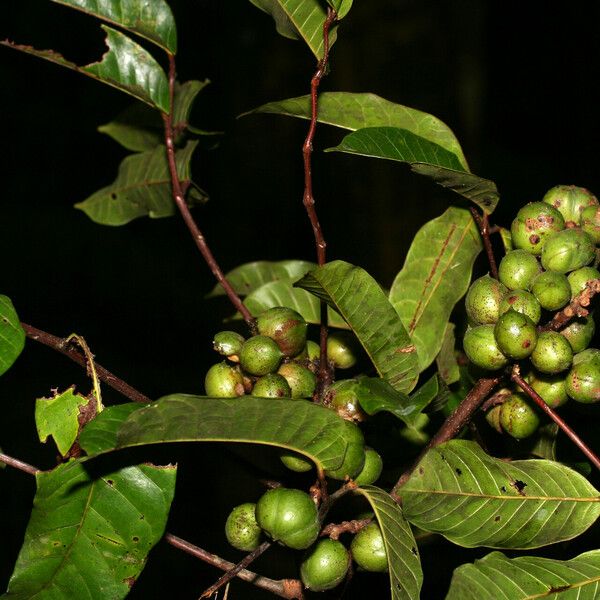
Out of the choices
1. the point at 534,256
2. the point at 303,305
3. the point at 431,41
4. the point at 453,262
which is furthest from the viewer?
the point at 431,41

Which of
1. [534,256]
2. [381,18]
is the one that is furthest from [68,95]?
[534,256]

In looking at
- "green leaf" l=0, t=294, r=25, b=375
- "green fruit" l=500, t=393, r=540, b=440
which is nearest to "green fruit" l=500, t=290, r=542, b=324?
"green fruit" l=500, t=393, r=540, b=440

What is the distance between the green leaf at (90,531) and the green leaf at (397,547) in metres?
0.22

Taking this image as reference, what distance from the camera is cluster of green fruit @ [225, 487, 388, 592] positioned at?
830mm

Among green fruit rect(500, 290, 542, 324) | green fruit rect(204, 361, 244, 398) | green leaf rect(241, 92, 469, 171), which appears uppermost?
green leaf rect(241, 92, 469, 171)

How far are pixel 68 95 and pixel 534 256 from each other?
9.24ft

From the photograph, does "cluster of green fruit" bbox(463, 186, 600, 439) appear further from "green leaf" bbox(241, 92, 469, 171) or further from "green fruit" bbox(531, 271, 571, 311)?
"green leaf" bbox(241, 92, 469, 171)

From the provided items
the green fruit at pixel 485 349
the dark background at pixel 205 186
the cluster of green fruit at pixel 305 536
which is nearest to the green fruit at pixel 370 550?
the cluster of green fruit at pixel 305 536

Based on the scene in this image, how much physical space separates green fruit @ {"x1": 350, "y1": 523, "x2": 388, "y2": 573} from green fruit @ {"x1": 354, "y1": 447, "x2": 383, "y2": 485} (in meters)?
0.05

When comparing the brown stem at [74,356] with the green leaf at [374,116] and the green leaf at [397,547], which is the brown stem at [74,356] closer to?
the green leaf at [397,547]

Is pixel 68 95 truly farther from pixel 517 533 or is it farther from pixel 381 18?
pixel 517 533

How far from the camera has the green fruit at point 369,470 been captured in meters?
0.92

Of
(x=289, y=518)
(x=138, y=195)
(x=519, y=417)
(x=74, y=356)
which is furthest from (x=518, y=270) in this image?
(x=138, y=195)

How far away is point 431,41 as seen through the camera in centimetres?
262
